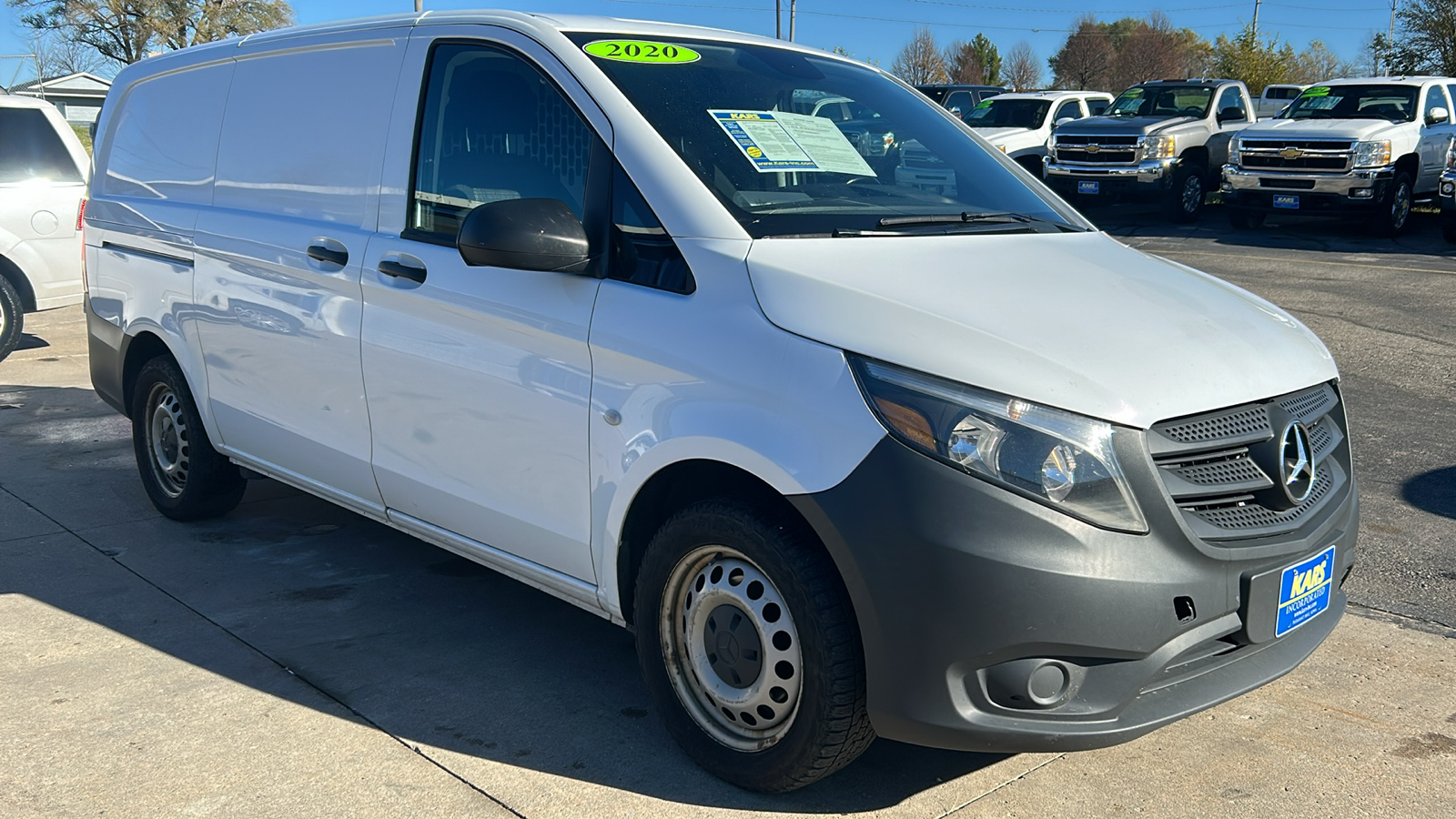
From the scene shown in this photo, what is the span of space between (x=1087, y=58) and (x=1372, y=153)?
57954mm

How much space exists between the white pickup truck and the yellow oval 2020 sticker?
15286mm

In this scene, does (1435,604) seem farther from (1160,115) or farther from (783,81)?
(1160,115)

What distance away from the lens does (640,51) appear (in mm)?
3697

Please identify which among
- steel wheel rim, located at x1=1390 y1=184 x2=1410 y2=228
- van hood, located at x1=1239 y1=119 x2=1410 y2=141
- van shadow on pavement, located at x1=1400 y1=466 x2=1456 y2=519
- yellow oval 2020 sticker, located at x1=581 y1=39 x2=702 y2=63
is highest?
van hood, located at x1=1239 y1=119 x2=1410 y2=141

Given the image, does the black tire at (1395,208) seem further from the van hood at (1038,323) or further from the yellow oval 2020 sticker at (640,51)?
the yellow oval 2020 sticker at (640,51)

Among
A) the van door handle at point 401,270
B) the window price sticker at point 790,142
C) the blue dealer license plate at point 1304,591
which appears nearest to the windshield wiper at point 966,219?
the window price sticker at point 790,142

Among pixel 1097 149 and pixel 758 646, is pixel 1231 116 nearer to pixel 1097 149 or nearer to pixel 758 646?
pixel 1097 149

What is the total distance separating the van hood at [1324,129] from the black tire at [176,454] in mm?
15489

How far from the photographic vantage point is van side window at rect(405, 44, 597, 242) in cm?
352

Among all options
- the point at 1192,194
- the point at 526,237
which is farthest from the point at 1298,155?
the point at 526,237

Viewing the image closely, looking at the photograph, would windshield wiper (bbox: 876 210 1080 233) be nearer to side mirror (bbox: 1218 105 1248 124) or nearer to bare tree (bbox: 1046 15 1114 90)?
side mirror (bbox: 1218 105 1248 124)

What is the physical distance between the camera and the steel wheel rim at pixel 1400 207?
674 inches

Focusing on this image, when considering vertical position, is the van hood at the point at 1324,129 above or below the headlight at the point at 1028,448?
above

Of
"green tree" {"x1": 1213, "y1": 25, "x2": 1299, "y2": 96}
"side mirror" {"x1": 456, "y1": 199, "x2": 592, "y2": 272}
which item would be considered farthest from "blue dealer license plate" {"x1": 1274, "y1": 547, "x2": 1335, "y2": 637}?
"green tree" {"x1": 1213, "y1": 25, "x2": 1299, "y2": 96}
